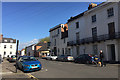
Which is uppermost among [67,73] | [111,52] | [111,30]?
[111,30]

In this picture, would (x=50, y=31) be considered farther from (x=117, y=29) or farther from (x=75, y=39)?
(x=117, y=29)

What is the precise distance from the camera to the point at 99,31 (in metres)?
23.3

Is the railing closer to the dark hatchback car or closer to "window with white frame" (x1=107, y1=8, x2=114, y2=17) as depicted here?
"window with white frame" (x1=107, y1=8, x2=114, y2=17)

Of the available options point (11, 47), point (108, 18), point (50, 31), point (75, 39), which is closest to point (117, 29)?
point (108, 18)

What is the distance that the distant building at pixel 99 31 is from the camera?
1994cm

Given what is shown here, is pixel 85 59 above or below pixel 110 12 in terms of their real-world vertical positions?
below

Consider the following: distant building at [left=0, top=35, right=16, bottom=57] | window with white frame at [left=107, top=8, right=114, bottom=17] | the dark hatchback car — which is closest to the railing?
window with white frame at [left=107, top=8, right=114, bottom=17]

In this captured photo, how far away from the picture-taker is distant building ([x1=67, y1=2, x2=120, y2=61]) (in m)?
19.9

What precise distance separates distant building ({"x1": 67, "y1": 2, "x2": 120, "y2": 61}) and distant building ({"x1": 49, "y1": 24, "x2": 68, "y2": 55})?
5904 mm

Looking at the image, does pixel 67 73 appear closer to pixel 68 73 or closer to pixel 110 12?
pixel 68 73

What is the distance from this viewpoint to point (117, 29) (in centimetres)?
1962

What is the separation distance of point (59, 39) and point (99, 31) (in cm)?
1755

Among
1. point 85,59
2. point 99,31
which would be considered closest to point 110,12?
point 99,31

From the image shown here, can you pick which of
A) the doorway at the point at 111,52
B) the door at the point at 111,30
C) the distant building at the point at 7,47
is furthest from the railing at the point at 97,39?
the distant building at the point at 7,47
